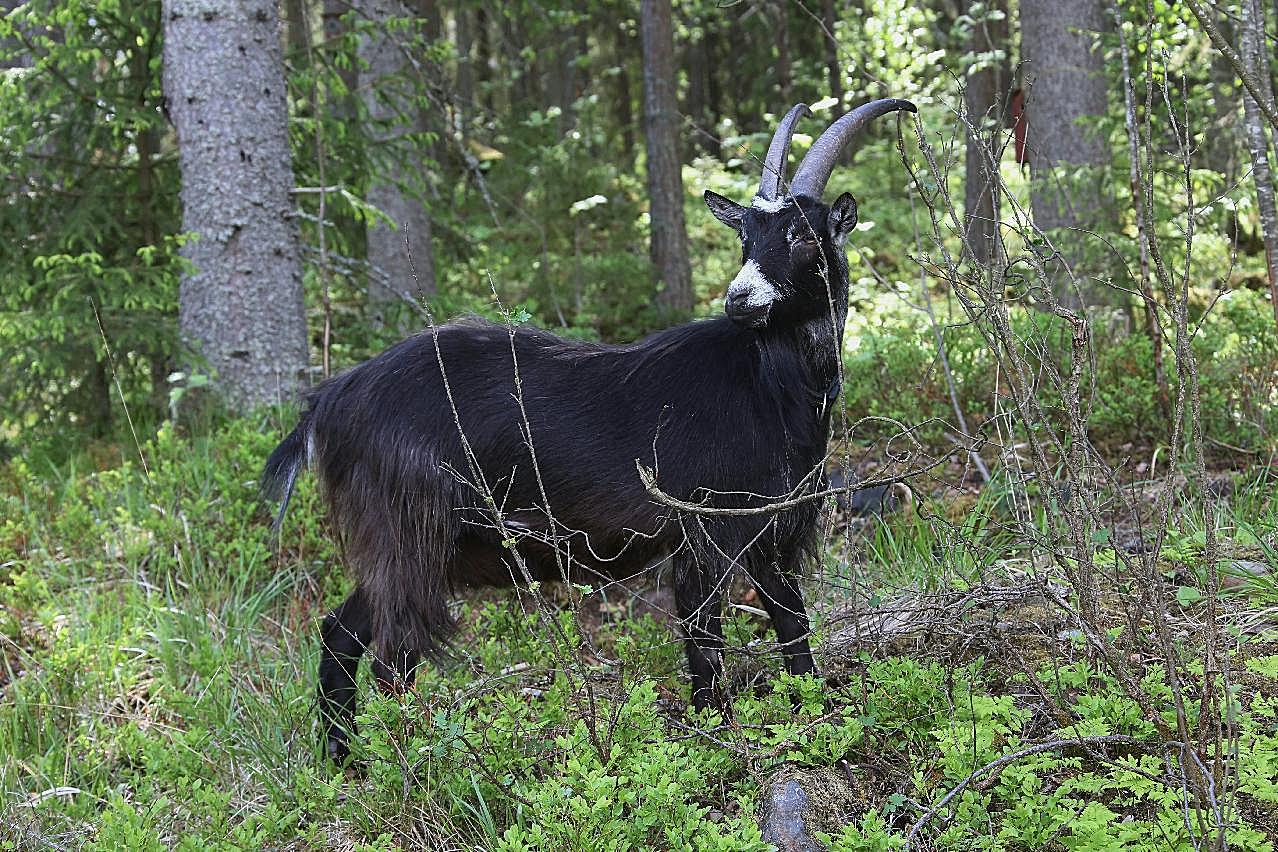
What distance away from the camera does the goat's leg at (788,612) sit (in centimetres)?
405

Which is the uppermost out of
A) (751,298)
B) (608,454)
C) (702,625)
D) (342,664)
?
(751,298)

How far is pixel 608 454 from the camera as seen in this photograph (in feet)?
13.4

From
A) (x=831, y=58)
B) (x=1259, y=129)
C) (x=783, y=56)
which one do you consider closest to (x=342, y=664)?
(x=1259, y=129)

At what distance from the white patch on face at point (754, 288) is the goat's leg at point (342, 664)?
1.83 m

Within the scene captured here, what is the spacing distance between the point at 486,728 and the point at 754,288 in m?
1.70

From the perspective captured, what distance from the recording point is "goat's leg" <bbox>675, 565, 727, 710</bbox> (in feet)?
13.0

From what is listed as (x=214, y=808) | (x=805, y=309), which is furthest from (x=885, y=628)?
(x=214, y=808)

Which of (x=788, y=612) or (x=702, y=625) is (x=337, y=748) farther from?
(x=788, y=612)

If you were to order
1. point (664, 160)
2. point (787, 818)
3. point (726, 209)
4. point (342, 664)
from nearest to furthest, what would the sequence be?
point (787, 818) < point (342, 664) < point (726, 209) < point (664, 160)

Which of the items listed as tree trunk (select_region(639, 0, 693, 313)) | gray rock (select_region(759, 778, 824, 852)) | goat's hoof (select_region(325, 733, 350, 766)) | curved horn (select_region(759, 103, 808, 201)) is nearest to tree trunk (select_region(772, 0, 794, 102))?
tree trunk (select_region(639, 0, 693, 313))

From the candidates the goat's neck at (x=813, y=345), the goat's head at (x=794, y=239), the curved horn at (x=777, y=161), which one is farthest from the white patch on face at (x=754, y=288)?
the curved horn at (x=777, y=161)

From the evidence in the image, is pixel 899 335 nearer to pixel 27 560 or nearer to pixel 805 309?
pixel 805 309

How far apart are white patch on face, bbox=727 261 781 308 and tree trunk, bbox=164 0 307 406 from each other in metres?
3.49

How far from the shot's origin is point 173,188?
281 inches
